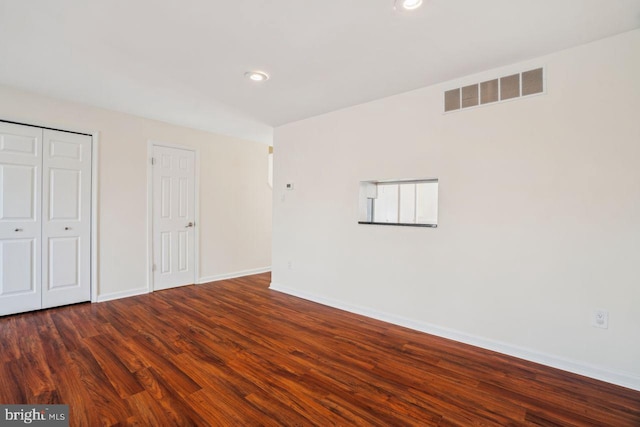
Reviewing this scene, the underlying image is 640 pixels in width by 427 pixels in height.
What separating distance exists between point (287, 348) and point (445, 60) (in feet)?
9.06

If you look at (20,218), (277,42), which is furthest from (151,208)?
(277,42)

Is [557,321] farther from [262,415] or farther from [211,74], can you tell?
[211,74]

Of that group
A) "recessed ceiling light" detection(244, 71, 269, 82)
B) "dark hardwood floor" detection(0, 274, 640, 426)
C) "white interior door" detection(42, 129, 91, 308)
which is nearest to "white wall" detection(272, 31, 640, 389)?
"dark hardwood floor" detection(0, 274, 640, 426)

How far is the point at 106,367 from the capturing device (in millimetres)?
2184

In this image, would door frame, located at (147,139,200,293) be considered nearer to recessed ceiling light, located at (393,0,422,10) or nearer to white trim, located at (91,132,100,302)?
white trim, located at (91,132,100,302)

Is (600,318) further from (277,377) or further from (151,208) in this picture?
(151,208)

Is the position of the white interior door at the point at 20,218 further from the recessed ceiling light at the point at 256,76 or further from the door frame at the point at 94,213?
the recessed ceiling light at the point at 256,76

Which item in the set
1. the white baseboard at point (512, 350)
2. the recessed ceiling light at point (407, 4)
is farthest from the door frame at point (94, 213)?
the recessed ceiling light at point (407, 4)

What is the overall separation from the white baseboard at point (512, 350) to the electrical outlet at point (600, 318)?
1.00 ft

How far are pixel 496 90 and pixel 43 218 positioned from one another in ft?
16.2

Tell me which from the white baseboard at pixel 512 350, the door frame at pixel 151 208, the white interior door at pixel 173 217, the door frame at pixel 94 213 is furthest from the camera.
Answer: the white interior door at pixel 173 217

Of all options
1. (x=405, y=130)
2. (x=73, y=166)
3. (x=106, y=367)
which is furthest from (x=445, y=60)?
(x=73, y=166)

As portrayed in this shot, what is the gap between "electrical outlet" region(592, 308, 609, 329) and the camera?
2.11 meters

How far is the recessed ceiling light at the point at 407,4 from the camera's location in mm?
1782
